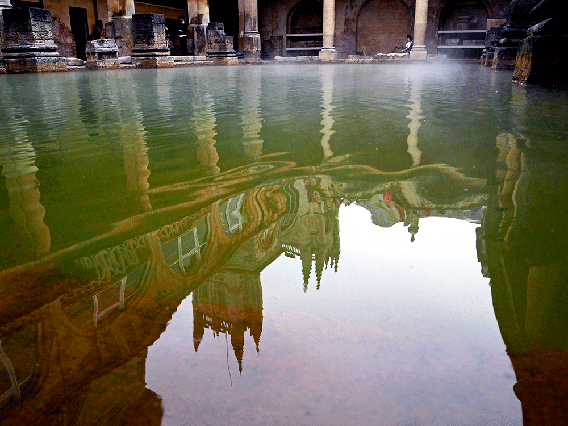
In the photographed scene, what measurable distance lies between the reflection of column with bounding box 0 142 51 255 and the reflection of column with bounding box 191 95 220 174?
2.37 feet

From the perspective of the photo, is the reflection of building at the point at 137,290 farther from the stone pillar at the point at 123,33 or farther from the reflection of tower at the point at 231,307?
the stone pillar at the point at 123,33

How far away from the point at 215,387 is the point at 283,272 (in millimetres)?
474

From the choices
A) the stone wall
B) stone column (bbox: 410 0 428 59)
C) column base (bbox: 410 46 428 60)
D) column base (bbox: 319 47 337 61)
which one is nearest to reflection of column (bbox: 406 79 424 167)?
column base (bbox: 410 46 428 60)

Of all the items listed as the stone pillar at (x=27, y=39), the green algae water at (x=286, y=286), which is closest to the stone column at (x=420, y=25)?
the stone pillar at (x=27, y=39)

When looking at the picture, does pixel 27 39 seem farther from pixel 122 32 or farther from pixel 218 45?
pixel 218 45

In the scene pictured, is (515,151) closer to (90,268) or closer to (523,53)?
(90,268)

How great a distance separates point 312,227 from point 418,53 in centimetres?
2131

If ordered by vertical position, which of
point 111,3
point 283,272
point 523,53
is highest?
point 111,3

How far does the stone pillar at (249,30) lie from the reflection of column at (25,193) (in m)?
20.4

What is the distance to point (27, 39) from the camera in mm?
11492

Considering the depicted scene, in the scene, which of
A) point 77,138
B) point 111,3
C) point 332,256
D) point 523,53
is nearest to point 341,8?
point 111,3

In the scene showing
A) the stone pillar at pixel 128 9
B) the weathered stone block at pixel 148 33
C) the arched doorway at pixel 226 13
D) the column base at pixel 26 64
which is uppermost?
the arched doorway at pixel 226 13

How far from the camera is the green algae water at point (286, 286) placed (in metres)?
0.75

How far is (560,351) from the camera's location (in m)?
0.86
